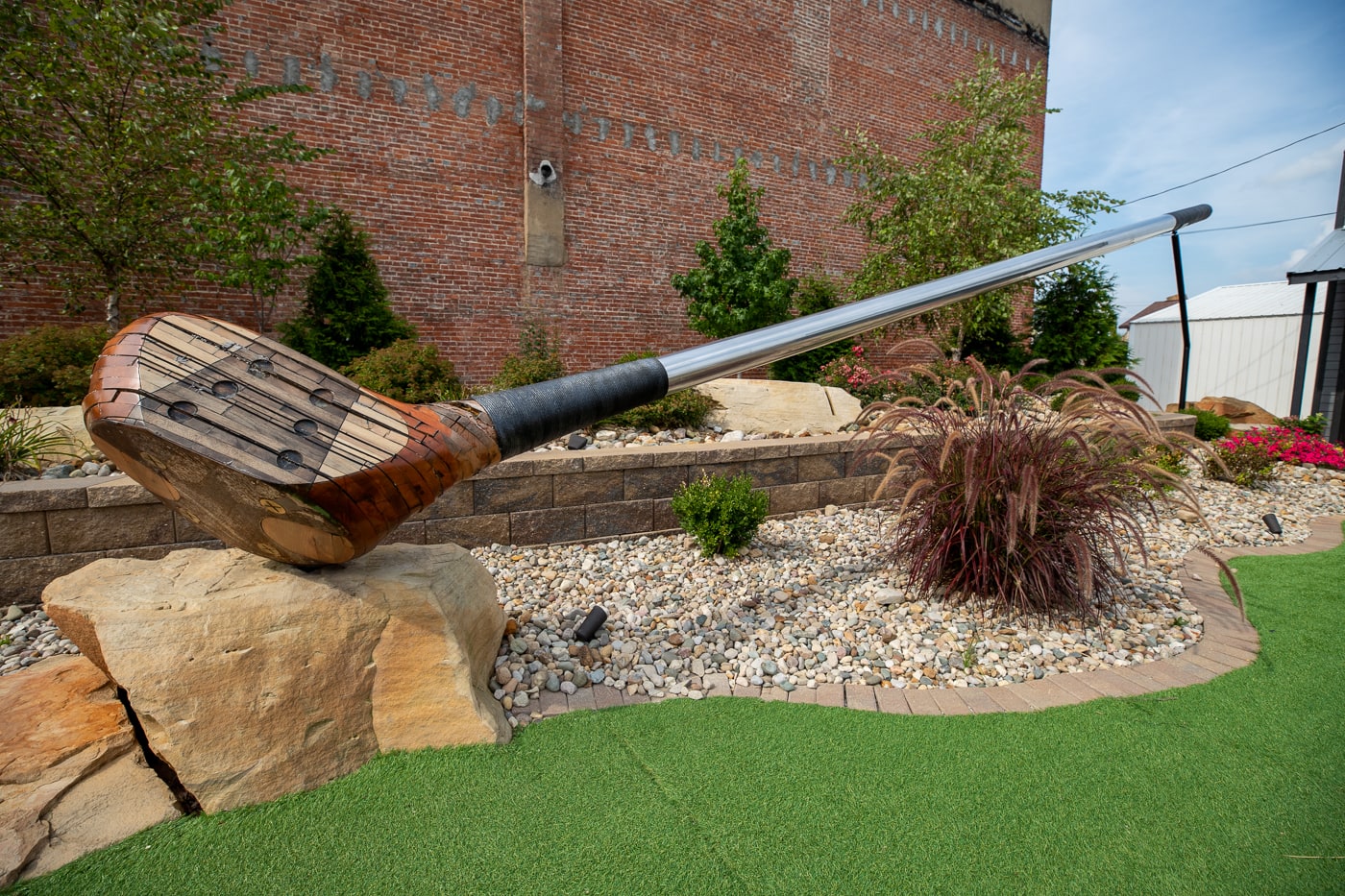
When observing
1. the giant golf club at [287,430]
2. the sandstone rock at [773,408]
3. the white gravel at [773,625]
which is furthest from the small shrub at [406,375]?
the giant golf club at [287,430]

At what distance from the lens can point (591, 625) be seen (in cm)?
280

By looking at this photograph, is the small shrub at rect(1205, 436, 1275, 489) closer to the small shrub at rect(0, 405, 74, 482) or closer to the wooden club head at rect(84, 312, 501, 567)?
the wooden club head at rect(84, 312, 501, 567)

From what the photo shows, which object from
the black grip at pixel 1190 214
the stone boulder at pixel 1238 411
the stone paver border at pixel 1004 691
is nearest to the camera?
the stone paver border at pixel 1004 691

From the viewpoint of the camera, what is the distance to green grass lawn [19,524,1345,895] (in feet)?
4.88

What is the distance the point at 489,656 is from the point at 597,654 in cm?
51

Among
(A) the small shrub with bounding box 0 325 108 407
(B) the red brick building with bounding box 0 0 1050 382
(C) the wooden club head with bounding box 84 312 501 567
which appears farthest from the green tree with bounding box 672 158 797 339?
(C) the wooden club head with bounding box 84 312 501 567

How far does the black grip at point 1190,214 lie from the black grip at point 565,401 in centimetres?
327

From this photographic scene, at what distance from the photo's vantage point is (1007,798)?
70.1 inches

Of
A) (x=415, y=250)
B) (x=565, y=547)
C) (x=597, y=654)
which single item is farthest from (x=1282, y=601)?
(x=415, y=250)

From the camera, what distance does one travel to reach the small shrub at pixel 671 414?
546 cm

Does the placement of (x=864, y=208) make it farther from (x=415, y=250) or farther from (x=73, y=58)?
(x=73, y=58)

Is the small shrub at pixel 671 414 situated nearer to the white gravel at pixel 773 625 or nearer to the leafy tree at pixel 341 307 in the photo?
the white gravel at pixel 773 625

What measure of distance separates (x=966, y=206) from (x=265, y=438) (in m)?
9.75

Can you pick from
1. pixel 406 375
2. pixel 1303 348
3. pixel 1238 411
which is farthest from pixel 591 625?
pixel 1303 348
